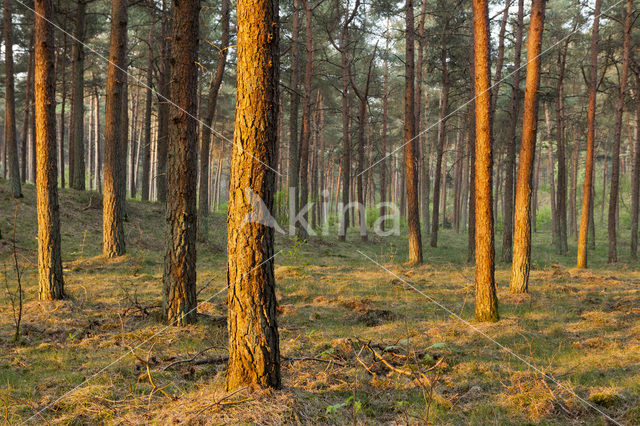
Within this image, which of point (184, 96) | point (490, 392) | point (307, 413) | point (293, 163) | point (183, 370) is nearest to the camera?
point (307, 413)

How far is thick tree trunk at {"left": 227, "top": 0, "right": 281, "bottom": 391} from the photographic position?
3.61 metres

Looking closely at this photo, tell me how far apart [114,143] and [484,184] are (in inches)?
349

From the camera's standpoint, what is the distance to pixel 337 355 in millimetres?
5070

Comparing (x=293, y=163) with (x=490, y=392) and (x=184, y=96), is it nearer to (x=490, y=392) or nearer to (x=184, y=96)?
(x=184, y=96)

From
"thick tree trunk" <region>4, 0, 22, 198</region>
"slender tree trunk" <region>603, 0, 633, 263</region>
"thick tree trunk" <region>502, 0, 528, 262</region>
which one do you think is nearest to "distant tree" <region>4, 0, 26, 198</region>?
"thick tree trunk" <region>4, 0, 22, 198</region>

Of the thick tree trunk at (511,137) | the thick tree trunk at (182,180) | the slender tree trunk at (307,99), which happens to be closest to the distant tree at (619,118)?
the thick tree trunk at (511,137)

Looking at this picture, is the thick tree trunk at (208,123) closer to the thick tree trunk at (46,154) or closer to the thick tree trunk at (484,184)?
the thick tree trunk at (46,154)

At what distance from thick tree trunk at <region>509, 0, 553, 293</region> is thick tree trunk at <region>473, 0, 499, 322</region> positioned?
2.35 meters

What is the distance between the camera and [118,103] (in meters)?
10.5

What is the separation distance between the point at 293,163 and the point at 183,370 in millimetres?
13317

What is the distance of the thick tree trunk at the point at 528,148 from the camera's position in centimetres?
853

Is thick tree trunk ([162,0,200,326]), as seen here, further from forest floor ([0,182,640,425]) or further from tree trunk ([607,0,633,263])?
tree trunk ([607,0,633,263])

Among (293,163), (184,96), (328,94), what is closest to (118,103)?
(184,96)

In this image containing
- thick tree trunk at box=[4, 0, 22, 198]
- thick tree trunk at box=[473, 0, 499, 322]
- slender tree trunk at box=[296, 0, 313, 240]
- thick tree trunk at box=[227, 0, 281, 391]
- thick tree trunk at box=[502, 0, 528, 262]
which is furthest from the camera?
slender tree trunk at box=[296, 0, 313, 240]
